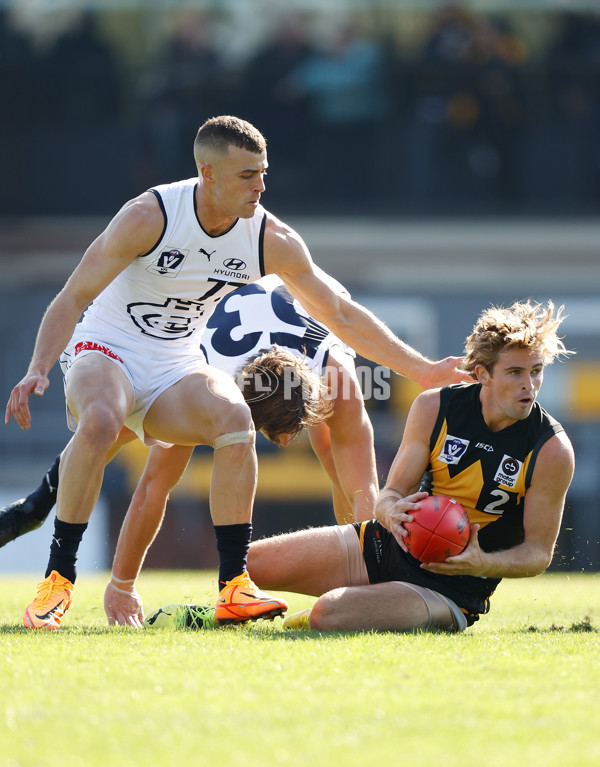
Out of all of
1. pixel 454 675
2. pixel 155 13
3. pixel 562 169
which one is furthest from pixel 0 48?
pixel 454 675

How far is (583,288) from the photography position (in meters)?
21.0

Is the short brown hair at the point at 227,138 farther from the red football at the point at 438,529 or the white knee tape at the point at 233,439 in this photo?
the red football at the point at 438,529

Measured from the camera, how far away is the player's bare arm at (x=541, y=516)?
5027 mm

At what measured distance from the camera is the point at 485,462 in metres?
5.21

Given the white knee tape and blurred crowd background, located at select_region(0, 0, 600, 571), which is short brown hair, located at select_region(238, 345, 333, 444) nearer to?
the white knee tape

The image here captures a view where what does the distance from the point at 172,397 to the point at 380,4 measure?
19.6 m

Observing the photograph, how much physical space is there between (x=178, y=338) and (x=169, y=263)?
1.52ft

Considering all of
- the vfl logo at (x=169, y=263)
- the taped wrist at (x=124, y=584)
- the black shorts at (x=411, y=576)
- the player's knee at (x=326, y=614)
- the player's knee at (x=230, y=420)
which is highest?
the vfl logo at (x=169, y=263)

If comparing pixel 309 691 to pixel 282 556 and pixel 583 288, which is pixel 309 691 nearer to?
pixel 282 556

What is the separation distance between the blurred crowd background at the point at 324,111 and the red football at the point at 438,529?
53.3ft

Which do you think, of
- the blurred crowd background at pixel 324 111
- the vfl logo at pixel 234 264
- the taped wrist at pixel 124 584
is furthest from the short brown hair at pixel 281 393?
the blurred crowd background at pixel 324 111

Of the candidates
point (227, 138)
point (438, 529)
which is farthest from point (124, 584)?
point (227, 138)

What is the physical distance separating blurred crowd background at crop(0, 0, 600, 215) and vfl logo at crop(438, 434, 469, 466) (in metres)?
16.0

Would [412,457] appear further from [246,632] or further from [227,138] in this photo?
[227,138]
